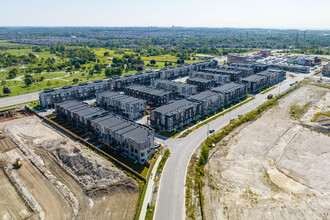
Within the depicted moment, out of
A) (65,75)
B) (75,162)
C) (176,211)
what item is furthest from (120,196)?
(65,75)

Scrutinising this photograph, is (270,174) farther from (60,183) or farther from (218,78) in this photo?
(218,78)

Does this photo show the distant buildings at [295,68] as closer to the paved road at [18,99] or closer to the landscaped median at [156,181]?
the landscaped median at [156,181]

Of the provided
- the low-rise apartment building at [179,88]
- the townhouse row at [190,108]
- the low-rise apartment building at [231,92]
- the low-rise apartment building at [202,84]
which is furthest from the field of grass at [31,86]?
the low-rise apartment building at [231,92]

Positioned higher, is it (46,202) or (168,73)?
(168,73)

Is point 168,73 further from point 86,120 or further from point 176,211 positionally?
point 176,211

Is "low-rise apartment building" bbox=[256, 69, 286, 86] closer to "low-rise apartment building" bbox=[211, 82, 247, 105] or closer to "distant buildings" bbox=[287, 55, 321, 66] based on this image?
"low-rise apartment building" bbox=[211, 82, 247, 105]

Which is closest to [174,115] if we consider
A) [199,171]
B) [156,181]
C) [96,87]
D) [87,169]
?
[199,171]

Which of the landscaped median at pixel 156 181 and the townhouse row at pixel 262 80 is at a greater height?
the townhouse row at pixel 262 80
